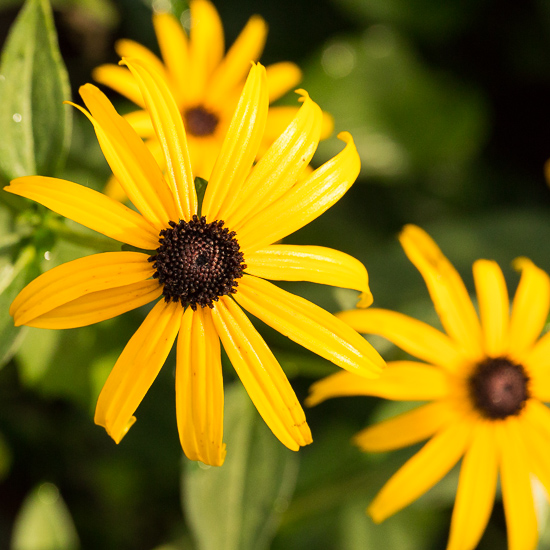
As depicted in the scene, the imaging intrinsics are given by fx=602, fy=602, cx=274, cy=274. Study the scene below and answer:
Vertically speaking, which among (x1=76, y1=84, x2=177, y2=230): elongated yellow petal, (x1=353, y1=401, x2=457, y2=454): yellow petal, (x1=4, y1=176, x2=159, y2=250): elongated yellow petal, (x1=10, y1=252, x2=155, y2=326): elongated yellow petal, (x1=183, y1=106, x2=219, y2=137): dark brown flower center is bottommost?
(x1=353, y1=401, x2=457, y2=454): yellow petal

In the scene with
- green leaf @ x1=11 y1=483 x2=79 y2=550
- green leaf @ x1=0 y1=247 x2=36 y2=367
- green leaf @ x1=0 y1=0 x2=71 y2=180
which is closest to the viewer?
green leaf @ x1=0 y1=247 x2=36 y2=367

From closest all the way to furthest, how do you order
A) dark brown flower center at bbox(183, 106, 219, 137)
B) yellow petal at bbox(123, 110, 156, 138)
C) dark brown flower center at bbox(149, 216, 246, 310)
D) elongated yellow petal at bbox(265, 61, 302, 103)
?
dark brown flower center at bbox(149, 216, 246, 310), yellow petal at bbox(123, 110, 156, 138), dark brown flower center at bbox(183, 106, 219, 137), elongated yellow petal at bbox(265, 61, 302, 103)

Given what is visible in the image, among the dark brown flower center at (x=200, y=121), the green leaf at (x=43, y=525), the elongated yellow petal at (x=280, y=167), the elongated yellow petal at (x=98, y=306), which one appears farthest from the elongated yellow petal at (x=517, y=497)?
the green leaf at (x=43, y=525)

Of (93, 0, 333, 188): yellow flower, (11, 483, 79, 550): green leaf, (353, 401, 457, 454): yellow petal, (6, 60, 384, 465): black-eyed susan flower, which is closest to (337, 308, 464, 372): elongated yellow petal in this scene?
(353, 401, 457, 454): yellow petal

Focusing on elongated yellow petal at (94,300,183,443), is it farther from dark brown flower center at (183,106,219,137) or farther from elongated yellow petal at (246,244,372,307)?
dark brown flower center at (183,106,219,137)

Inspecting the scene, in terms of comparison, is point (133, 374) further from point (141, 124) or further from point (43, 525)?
point (43, 525)

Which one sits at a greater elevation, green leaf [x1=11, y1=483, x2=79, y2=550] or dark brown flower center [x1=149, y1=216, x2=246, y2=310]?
dark brown flower center [x1=149, y1=216, x2=246, y2=310]

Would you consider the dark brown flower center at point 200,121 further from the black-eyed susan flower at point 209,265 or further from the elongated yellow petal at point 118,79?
the black-eyed susan flower at point 209,265

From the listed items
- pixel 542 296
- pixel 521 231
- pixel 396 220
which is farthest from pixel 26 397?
pixel 521 231
